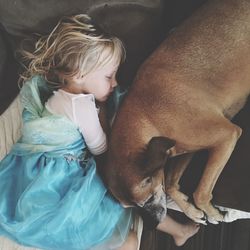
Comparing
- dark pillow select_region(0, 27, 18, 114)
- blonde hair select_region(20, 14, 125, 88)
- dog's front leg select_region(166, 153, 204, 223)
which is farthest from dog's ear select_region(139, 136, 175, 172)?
dark pillow select_region(0, 27, 18, 114)

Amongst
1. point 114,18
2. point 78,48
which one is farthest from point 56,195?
point 114,18

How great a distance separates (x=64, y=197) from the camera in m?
1.89

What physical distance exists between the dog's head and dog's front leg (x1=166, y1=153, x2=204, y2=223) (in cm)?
3

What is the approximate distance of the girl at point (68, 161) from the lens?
189 cm

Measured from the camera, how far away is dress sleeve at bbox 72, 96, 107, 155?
1.95 meters

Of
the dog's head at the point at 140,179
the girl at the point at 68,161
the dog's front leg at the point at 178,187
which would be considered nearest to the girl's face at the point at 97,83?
the girl at the point at 68,161

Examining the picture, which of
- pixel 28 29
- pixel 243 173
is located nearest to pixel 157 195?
pixel 243 173

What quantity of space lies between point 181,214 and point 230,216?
0.34m

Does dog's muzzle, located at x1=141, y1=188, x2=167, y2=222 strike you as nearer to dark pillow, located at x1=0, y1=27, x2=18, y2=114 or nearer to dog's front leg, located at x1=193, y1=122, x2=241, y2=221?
dog's front leg, located at x1=193, y1=122, x2=241, y2=221

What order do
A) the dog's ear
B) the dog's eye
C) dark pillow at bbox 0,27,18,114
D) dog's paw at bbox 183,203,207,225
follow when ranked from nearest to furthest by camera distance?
the dog's ear < the dog's eye < dog's paw at bbox 183,203,207,225 < dark pillow at bbox 0,27,18,114

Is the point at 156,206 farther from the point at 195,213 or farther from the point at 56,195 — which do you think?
the point at 56,195

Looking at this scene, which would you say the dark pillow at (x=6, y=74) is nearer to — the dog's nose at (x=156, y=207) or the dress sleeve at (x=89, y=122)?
the dress sleeve at (x=89, y=122)

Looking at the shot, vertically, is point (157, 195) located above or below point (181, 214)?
above

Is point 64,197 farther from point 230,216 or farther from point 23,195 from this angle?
point 230,216
